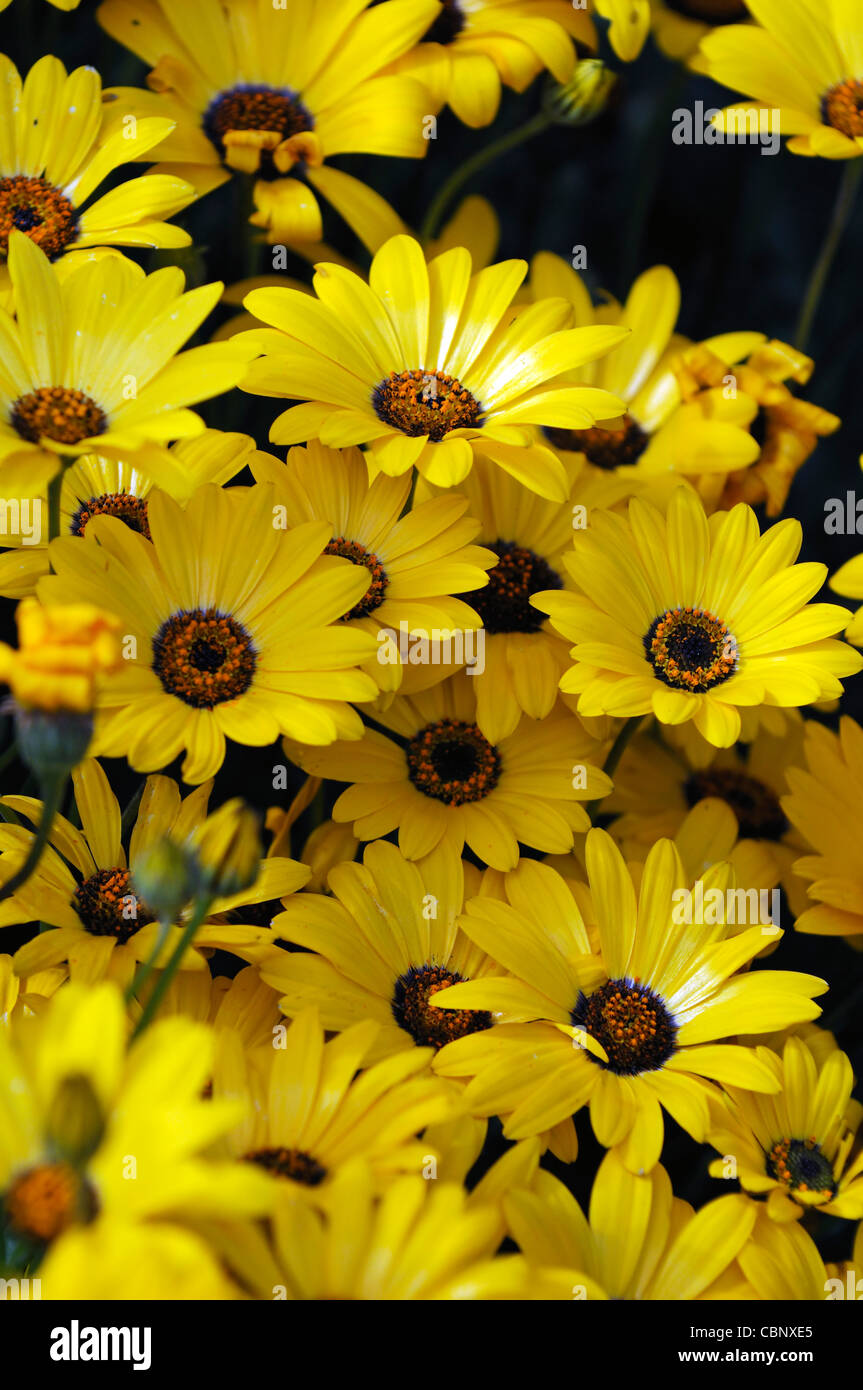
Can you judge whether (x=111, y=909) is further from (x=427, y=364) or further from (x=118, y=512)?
(x=427, y=364)

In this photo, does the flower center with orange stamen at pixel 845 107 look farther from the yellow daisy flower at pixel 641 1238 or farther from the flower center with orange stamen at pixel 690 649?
the yellow daisy flower at pixel 641 1238

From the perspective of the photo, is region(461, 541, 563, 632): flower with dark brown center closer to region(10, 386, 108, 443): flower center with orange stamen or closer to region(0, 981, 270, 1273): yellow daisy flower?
region(10, 386, 108, 443): flower center with orange stamen

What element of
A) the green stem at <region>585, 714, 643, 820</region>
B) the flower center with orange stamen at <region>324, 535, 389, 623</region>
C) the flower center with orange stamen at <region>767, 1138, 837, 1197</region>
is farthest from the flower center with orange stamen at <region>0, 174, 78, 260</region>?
the flower center with orange stamen at <region>767, 1138, 837, 1197</region>

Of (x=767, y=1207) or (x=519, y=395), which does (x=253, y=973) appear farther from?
(x=519, y=395)

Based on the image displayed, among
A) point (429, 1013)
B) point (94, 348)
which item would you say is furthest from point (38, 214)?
point (429, 1013)

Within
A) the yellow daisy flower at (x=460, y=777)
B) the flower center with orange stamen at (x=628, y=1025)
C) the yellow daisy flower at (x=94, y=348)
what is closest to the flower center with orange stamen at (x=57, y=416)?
the yellow daisy flower at (x=94, y=348)

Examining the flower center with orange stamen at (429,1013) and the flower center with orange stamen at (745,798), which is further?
the flower center with orange stamen at (745,798)

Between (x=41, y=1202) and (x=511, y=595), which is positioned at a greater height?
(x=511, y=595)
